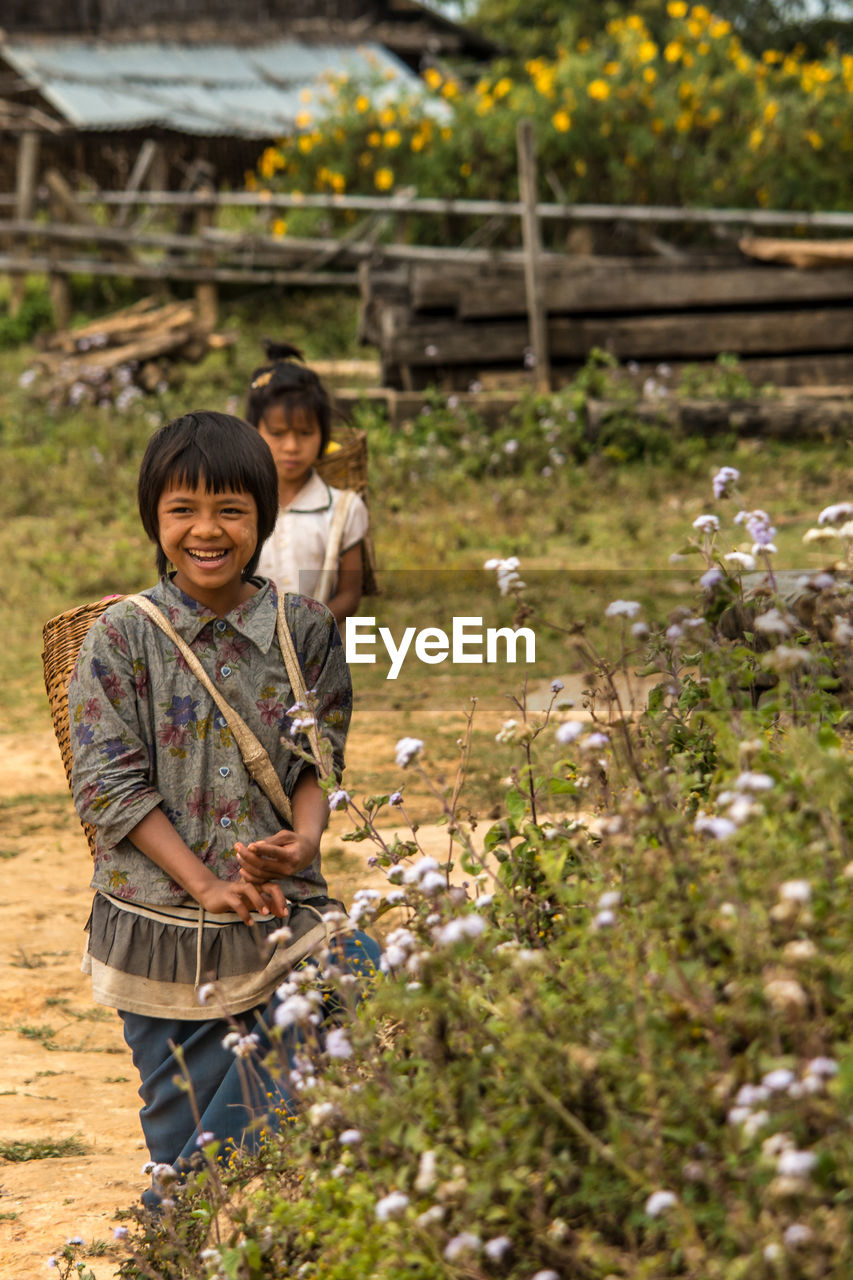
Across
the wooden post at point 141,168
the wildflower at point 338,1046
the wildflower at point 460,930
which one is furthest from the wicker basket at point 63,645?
the wooden post at point 141,168

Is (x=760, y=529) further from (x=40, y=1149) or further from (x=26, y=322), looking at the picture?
(x=26, y=322)

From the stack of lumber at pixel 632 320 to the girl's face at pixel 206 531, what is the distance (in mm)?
8589

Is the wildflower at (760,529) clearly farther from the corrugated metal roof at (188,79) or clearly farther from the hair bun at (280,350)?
the corrugated metal roof at (188,79)

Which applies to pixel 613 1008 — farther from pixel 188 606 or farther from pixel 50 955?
pixel 50 955

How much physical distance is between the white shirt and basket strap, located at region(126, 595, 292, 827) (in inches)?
77.0

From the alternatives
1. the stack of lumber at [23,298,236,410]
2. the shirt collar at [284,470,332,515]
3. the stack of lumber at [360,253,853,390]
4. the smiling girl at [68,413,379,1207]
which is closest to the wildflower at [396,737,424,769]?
the smiling girl at [68,413,379,1207]

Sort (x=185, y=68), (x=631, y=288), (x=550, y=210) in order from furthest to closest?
(x=185, y=68), (x=550, y=210), (x=631, y=288)

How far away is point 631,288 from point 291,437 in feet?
24.2

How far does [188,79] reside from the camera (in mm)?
20578

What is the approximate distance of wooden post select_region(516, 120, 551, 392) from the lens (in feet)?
37.1

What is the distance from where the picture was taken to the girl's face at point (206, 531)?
2852 mm

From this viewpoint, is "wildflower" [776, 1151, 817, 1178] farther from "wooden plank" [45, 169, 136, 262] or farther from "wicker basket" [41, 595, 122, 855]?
"wooden plank" [45, 169, 136, 262]

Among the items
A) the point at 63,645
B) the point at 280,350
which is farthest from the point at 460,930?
the point at 280,350

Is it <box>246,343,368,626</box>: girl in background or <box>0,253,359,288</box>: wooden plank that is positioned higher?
<box>0,253,359,288</box>: wooden plank
